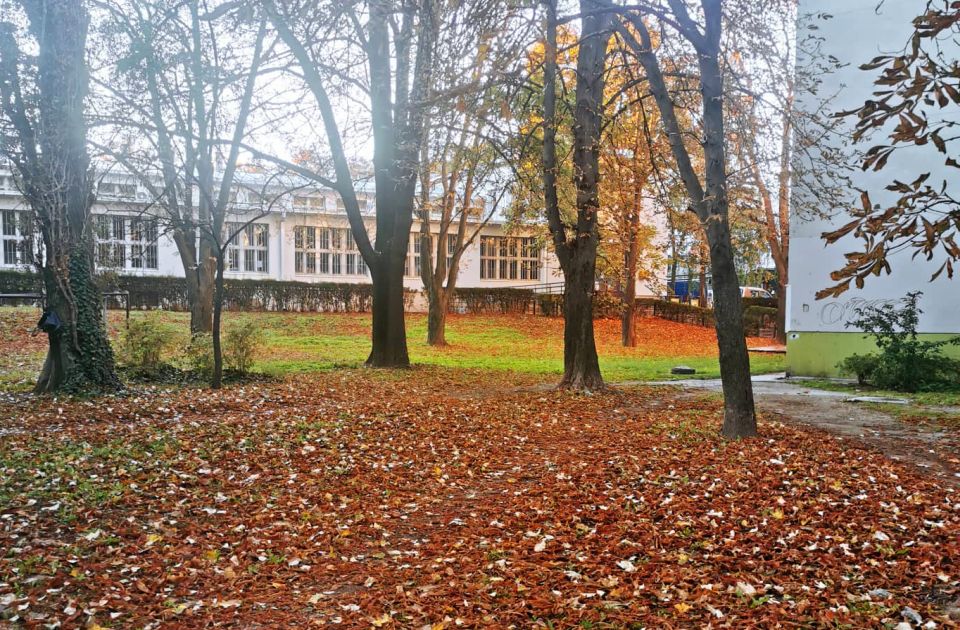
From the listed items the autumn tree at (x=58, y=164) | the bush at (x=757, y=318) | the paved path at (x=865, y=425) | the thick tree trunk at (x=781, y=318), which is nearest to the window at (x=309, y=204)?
the autumn tree at (x=58, y=164)

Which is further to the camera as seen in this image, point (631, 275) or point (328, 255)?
point (328, 255)

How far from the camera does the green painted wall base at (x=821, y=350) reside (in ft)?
48.8

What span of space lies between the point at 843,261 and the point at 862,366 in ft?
7.19

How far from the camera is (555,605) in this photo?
12.4 ft

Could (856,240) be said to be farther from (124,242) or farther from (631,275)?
(124,242)

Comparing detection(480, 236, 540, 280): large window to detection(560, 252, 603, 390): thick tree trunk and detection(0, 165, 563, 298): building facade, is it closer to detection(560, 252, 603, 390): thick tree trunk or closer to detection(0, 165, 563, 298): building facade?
detection(0, 165, 563, 298): building facade

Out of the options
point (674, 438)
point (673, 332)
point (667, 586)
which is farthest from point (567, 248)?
point (673, 332)

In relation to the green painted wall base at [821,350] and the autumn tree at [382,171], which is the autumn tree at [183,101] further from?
the green painted wall base at [821,350]

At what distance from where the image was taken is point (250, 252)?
34.8 m

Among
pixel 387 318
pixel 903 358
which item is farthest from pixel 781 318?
pixel 387 318

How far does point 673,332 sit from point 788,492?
27.6m

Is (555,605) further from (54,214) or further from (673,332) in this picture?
(673,332)

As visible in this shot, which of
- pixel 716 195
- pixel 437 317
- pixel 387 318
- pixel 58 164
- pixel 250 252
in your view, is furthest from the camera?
pixel 250 252

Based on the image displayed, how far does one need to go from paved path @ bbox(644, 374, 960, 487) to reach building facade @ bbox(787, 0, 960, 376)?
178 cm
